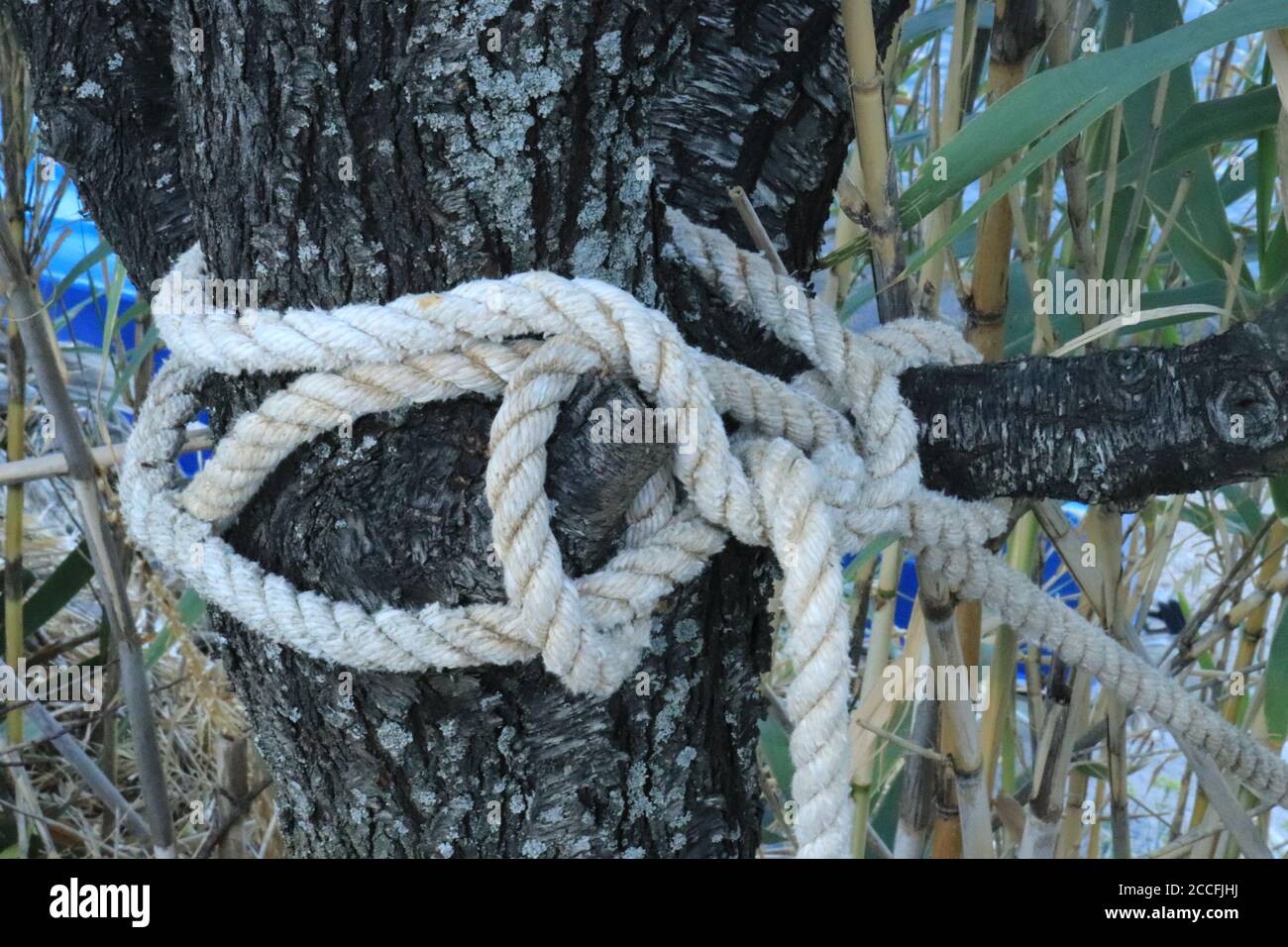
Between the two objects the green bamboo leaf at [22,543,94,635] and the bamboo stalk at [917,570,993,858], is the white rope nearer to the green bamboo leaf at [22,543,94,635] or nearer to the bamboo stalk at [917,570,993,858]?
the bamboo stalk at [917,570,993,858]

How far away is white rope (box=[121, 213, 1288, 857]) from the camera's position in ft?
1.36

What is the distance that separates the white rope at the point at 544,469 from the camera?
414 millimetres

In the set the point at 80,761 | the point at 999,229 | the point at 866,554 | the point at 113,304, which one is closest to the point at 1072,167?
the point at 999,229

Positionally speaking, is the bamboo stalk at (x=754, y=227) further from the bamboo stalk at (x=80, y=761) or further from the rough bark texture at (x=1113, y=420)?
the bamboo stalk at (x=80, y=761)

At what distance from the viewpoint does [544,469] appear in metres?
0.42

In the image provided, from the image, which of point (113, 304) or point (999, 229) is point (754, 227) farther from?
point (113, 304)

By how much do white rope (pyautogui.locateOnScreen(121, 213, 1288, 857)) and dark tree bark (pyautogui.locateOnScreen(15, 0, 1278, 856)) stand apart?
16 millimetres

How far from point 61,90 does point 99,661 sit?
63cm

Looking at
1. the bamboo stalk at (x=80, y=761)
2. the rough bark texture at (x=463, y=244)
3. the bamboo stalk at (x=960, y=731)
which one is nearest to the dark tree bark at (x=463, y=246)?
the rough bark texture at (x=463, y=244)

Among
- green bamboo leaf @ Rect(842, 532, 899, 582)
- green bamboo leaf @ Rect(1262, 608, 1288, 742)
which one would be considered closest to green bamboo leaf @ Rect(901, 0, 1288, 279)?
green bamboo leaf @ Rect(842, 532, 899, 582)

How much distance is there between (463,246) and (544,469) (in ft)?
0.30

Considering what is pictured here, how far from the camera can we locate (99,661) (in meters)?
1.03

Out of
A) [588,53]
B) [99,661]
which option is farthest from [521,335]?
[99,661]
